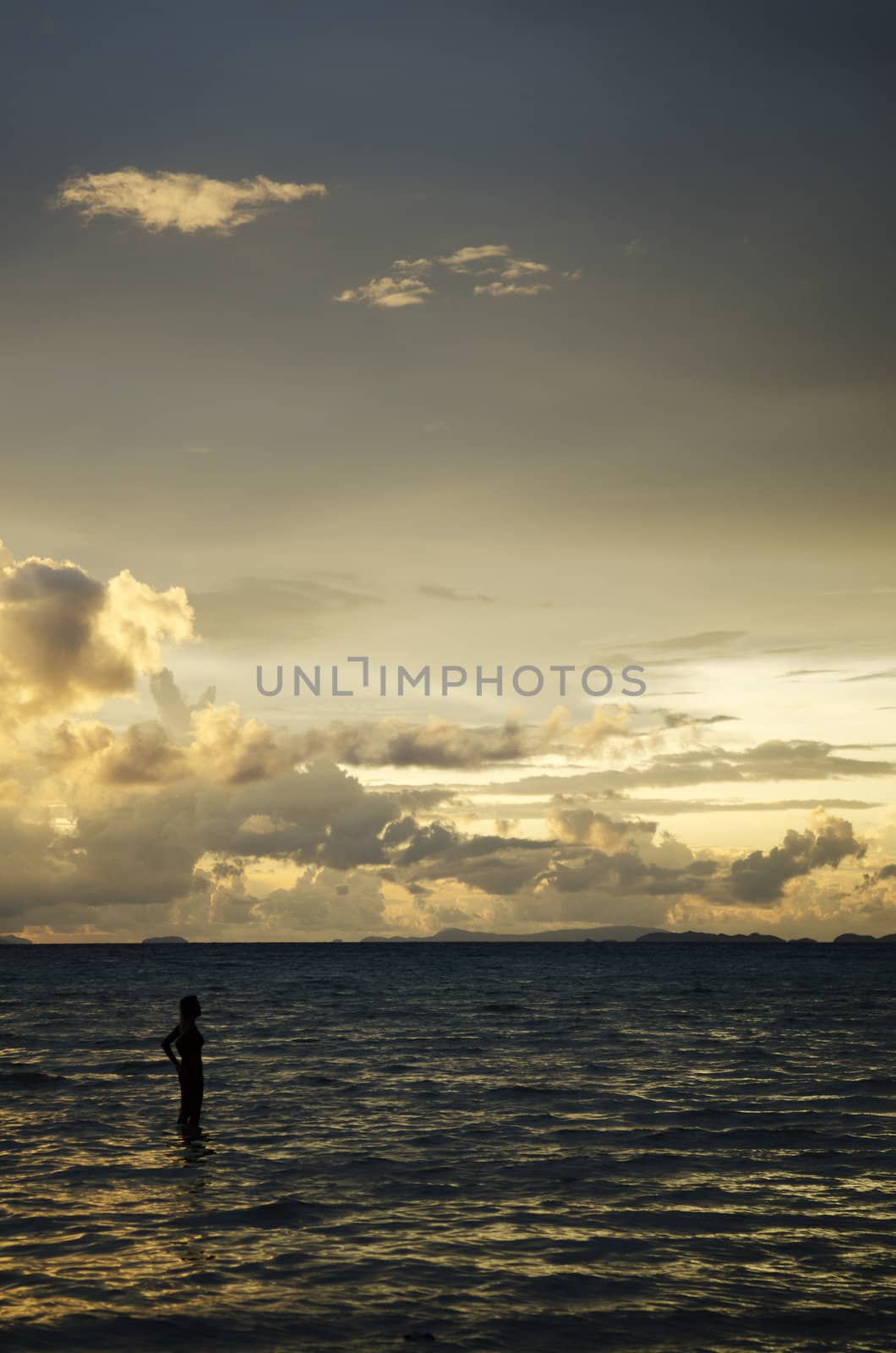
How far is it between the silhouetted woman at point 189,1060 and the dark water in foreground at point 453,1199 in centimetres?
50

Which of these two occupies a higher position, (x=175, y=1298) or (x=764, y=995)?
(x=175, y=1298)

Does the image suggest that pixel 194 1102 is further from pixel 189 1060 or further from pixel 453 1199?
pixel 453 1199

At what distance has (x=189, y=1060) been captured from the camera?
21141 millimetres

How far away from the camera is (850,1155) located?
20.0m

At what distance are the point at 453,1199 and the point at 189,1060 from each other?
6.60m

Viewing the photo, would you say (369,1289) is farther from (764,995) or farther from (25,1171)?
(764,995)

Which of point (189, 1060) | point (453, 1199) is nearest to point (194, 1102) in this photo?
point (189, 1060)

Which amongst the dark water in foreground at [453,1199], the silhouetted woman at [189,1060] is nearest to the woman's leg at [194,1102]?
the silhouetted woman at [189,1060]

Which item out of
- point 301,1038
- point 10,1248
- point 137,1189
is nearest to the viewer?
point 10,1248

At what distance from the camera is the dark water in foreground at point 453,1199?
11.7 metres

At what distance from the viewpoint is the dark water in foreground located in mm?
11695

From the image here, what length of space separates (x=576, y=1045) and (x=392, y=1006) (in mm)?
24252

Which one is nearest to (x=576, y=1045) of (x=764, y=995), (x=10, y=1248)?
(x=10, y=1248)

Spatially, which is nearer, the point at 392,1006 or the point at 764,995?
the point at 392,1006
